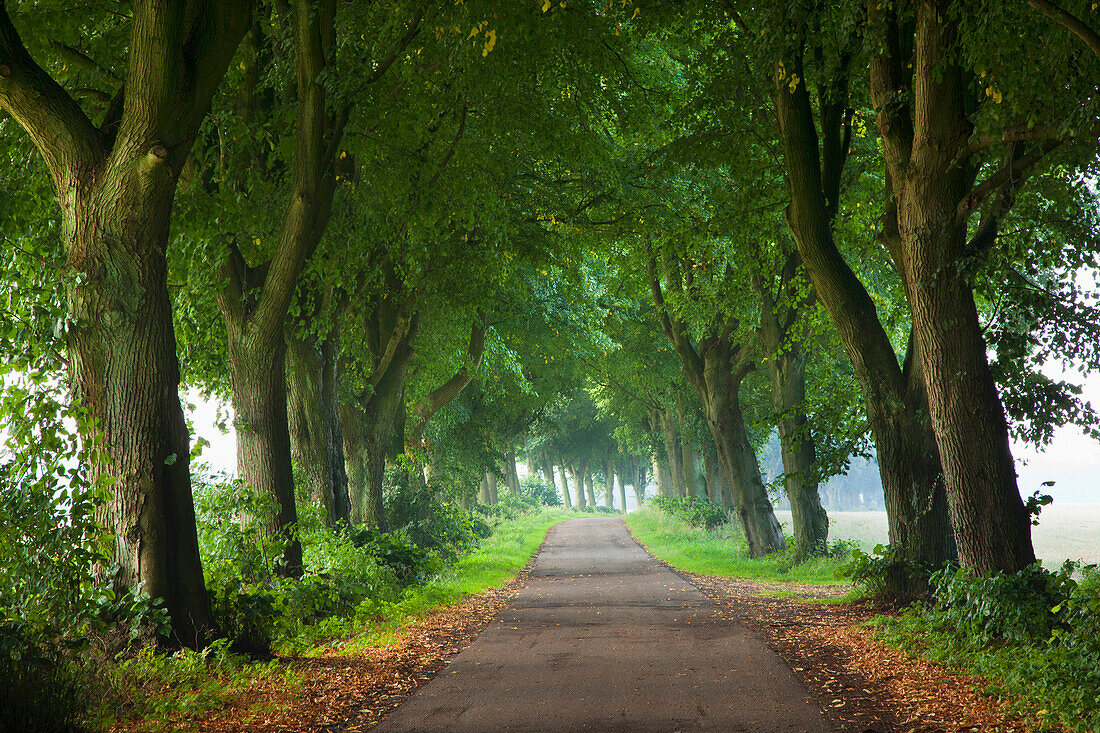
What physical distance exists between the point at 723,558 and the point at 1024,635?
524 inches

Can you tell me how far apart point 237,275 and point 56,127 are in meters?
3.36

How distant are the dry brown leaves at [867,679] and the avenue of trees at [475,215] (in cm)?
135

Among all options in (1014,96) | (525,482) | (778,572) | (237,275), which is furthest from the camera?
(525,482)

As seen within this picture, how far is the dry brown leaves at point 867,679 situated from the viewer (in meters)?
5.62

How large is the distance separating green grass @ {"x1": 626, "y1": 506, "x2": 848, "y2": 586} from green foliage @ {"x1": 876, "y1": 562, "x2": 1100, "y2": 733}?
3.10m

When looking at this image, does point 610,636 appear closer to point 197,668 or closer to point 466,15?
point 197,668

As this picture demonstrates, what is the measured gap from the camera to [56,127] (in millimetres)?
6727

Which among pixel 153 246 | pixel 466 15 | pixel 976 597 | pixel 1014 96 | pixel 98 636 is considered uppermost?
pixel 466 15

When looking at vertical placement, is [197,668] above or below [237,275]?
below

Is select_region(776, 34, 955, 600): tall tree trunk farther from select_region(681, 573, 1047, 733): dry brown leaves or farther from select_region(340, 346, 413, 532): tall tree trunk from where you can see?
select_region(340, 346, 413, 532): tall tree trunk

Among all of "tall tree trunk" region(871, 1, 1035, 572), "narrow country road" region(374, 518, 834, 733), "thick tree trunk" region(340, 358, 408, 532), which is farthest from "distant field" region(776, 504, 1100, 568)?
"thick tree trunk" region(340, 358, 408, 532)

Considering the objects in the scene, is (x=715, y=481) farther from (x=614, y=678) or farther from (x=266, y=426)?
(x=614, y=678)

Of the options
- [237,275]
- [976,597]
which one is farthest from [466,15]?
[976,597]

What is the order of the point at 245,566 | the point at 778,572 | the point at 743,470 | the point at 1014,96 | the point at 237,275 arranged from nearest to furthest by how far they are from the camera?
the point at 1014,96
the point at 245,566
the point at 237,275
the point at 778,572
the point at 743,470
